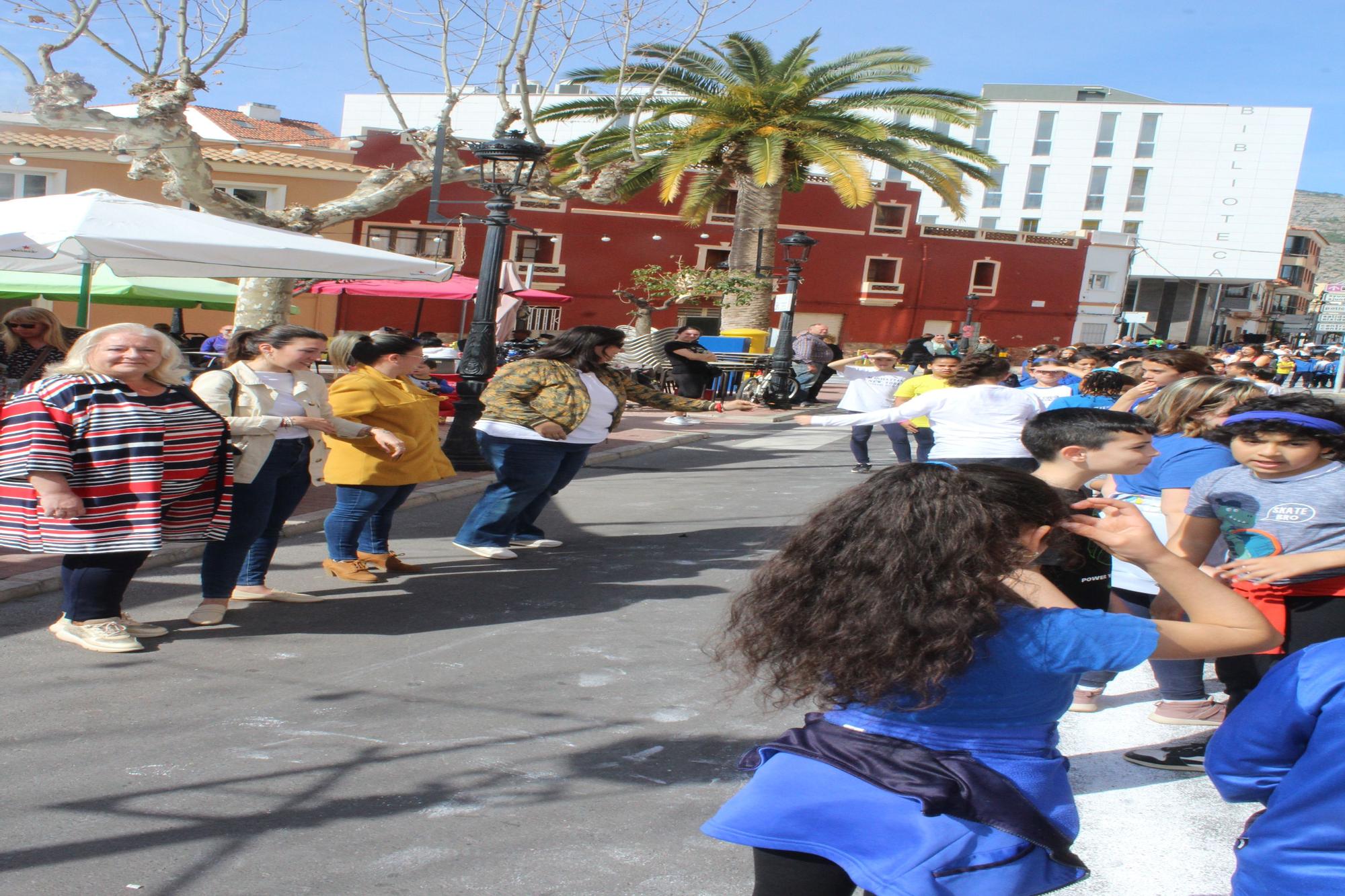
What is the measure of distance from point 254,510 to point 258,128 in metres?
40.8

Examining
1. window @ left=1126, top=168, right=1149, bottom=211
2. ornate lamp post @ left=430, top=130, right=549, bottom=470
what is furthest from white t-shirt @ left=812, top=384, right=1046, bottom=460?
window @ left=1126, top=168, right=1149, bottom=211

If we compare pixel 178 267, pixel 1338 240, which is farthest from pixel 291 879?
pixel 1338 240

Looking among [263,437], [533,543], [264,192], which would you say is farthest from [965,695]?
[264,192]

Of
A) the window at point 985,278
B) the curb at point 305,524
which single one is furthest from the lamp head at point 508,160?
the window at point 985,278

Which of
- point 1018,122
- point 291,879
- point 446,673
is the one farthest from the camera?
point 1018,122

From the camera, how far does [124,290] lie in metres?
16.7

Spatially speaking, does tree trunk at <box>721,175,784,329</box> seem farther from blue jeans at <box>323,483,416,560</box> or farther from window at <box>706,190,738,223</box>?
blue jeans at <box>323,483,416,560</box>

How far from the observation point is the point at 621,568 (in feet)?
24.1

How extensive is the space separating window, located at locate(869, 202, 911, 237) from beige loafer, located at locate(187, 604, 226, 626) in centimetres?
4044

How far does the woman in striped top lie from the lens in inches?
186

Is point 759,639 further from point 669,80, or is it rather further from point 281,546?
point 669,80

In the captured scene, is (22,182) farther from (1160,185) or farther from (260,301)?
(1160,185)

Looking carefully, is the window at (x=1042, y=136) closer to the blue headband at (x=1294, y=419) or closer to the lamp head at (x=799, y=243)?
the lamp head at (x=799, y=243)

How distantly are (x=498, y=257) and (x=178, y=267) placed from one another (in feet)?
11.7
